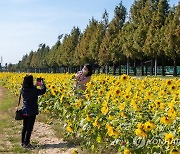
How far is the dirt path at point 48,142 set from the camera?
7309 millimetres

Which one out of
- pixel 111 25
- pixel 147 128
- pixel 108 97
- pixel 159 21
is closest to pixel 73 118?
pixel 108 97

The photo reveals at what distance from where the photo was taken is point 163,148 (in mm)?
4230

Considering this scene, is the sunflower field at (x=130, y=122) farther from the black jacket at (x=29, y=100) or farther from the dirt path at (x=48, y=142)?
the black jacket at (x=29, y=100)

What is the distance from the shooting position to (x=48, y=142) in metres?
8.05

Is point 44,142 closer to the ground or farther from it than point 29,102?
closer to the ground

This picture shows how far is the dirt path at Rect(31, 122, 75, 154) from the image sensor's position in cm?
731

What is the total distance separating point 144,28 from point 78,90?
33009 mm

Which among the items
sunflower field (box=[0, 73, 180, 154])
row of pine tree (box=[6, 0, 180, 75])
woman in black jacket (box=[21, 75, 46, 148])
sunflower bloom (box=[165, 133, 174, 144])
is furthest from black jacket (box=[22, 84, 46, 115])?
row of pine tree (box=[6, 0, 180, 75])

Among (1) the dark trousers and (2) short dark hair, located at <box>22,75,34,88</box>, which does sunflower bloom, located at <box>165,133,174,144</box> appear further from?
(1) the dark trousers

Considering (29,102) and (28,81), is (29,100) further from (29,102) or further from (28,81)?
(28,81)

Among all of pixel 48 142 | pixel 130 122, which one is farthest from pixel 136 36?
pixel 130 122

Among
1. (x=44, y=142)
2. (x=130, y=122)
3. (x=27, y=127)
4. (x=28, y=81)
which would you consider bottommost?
(x=44, y=142)

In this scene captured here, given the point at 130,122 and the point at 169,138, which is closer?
the point at 169,138

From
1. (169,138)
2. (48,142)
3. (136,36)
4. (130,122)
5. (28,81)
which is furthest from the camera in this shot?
(136,36)
